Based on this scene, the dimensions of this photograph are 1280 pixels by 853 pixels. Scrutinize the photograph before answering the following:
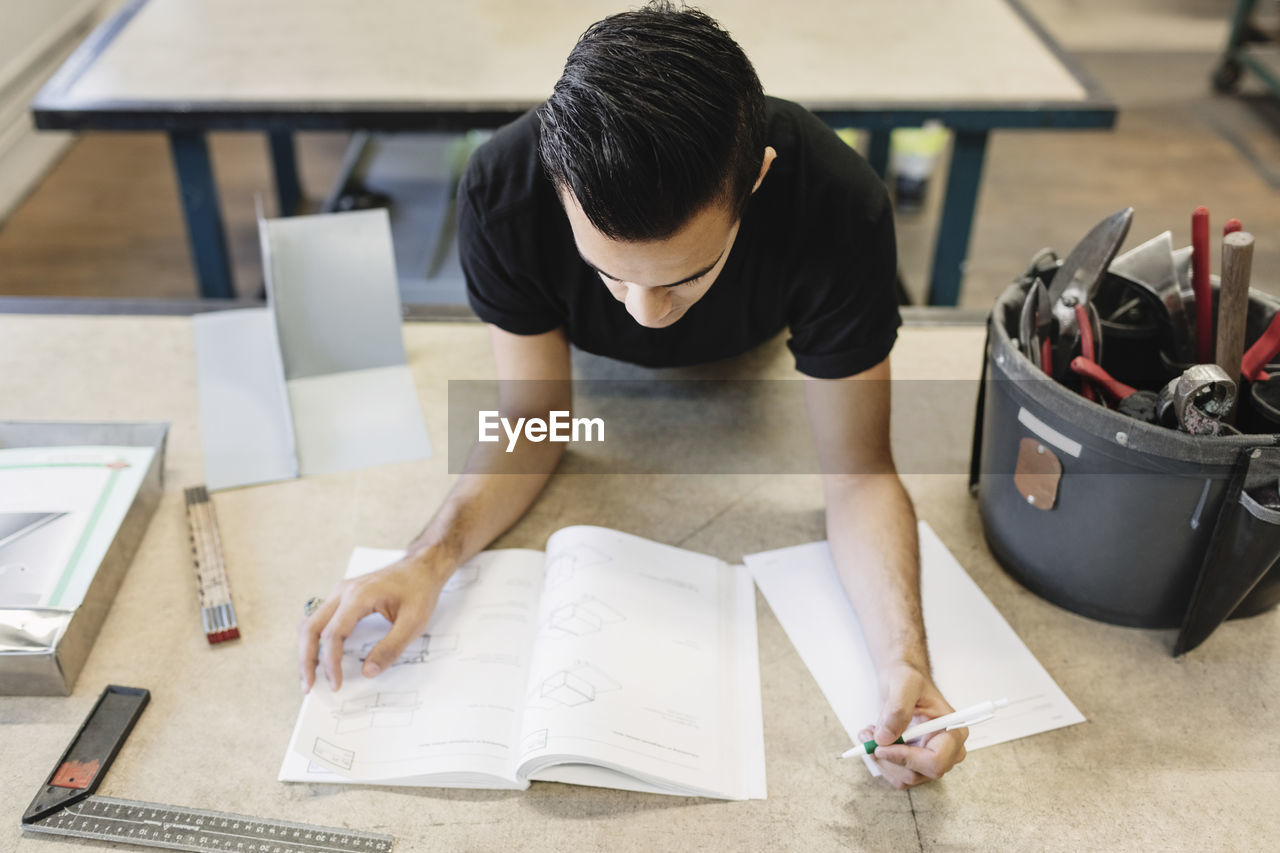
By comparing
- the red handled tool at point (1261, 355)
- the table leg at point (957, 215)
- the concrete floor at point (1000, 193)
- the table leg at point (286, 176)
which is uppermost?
the red handled tool at point (1261, 355)

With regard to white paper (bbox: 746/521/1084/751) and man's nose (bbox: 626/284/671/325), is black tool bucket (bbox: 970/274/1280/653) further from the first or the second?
man's nose (bbox: 626/284/671/325)

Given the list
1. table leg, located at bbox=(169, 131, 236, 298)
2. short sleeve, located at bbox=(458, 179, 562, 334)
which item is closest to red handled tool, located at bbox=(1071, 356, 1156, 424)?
short sleeve, located at bbox=(458, 179, 562, 334)

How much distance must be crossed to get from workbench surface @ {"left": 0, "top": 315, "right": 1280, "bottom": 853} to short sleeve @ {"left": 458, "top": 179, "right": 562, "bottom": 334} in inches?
7.1

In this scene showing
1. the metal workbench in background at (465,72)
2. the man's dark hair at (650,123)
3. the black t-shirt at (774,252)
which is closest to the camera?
the man's dark hair at (650,123)

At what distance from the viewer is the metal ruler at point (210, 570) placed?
0.94m

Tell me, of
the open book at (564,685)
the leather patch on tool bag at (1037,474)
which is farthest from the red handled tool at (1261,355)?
the open book at (564,685)

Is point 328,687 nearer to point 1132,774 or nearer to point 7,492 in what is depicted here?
point 7,492

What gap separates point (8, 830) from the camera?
78 cm

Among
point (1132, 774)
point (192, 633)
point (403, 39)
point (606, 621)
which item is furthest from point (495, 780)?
point (403, 39)

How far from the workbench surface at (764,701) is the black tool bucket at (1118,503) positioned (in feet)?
0.15

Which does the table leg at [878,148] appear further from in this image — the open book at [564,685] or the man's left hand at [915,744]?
the man's left hand at [915,744]

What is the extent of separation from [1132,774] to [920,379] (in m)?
0.55

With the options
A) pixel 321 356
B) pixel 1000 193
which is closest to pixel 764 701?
pixel 321 356

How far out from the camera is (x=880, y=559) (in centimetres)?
98
